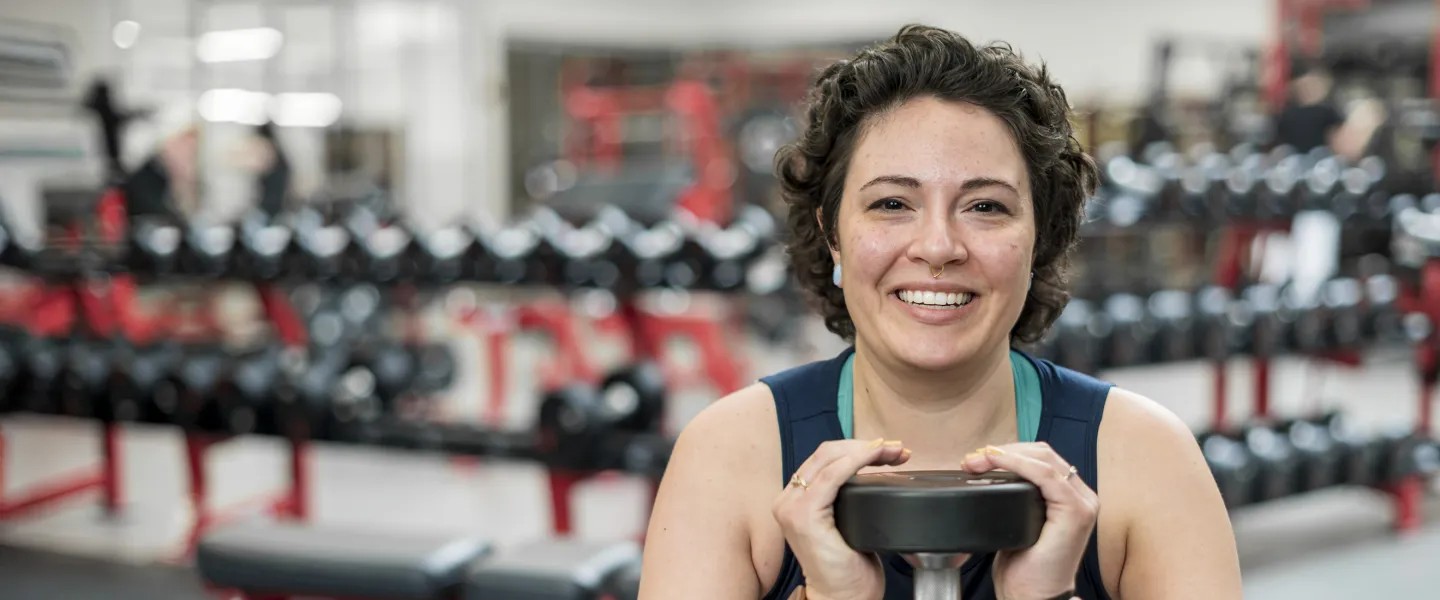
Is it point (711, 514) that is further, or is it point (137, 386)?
point (137, 386)

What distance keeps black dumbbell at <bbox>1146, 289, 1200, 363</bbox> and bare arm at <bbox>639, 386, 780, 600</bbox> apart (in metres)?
2.56

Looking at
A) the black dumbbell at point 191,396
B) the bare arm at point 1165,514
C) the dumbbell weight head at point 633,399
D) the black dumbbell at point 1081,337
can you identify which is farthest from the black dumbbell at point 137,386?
the bare arm at point 1165,514

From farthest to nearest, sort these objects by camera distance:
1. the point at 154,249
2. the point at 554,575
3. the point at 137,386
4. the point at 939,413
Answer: the point at 154,249
the point at 137,386
the point at 554,575
the point at 939,413

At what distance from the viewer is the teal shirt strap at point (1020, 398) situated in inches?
48.4

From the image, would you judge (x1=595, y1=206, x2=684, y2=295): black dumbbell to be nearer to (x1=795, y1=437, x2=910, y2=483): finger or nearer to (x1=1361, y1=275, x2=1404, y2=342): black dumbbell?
(x1=1361, y1=275, x2=1404, y2=342): black dumbbell

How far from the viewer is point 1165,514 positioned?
45.8 inches

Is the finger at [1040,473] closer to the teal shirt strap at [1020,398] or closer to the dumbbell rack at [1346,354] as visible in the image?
the teal shirt strap at [1020,398]

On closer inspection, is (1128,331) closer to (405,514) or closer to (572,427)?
(572,427)

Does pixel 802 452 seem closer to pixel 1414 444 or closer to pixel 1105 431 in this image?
pixel 1105 431

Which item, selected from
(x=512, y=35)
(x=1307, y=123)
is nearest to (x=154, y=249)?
(x=1307, y=123)

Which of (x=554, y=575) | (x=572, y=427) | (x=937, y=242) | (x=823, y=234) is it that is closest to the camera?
(x=937, y=242)

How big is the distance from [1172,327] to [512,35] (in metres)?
8.61

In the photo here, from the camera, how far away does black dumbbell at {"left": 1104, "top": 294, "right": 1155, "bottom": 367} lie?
3371 mm

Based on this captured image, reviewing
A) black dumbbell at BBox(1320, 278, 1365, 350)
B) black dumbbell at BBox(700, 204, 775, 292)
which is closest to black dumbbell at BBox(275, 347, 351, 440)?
black dumbbell at BBox(700, 204, 775, 292)
